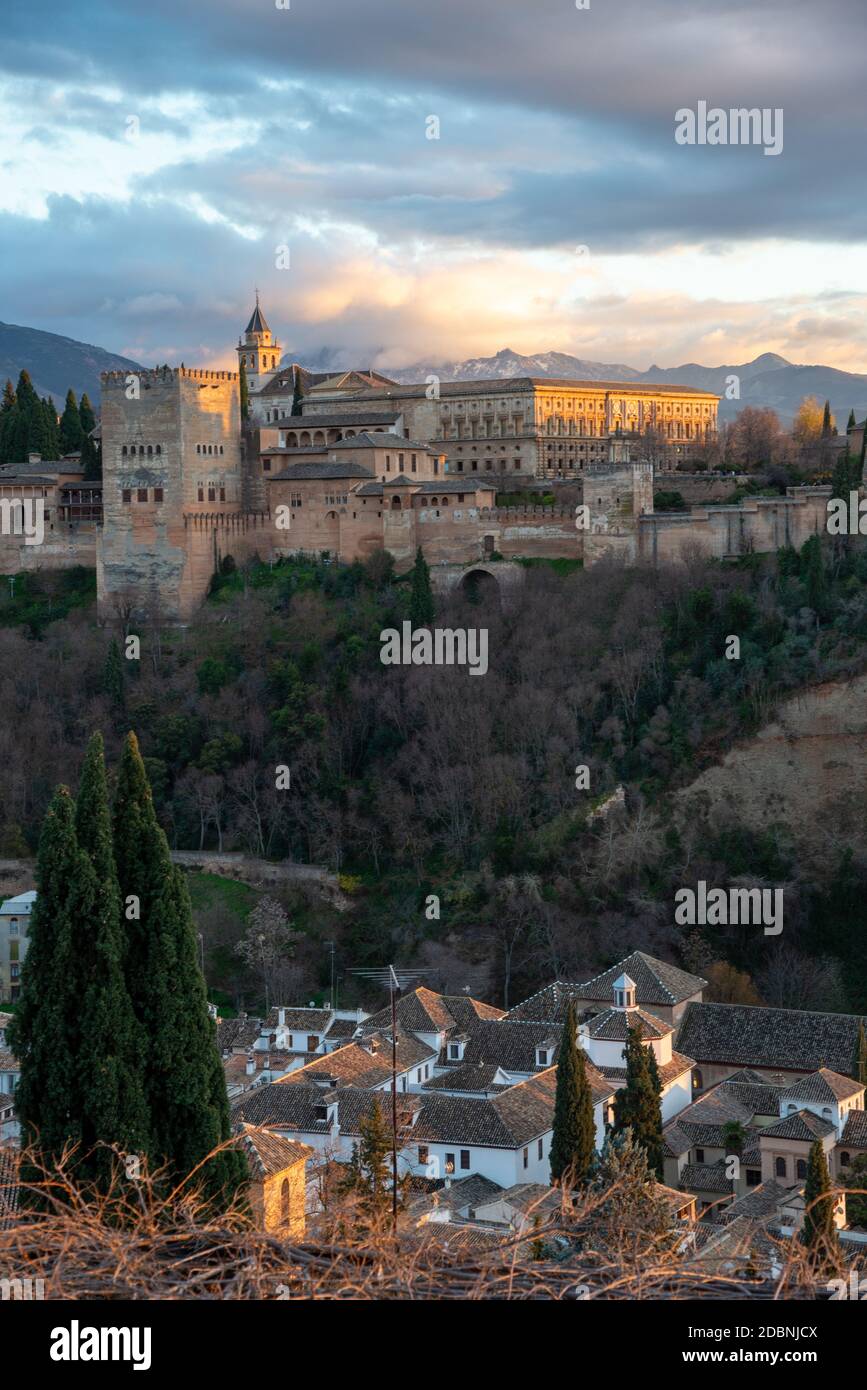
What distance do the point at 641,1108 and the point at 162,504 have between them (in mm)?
30312

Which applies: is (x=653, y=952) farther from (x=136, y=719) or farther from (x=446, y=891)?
(x=136, y=719)

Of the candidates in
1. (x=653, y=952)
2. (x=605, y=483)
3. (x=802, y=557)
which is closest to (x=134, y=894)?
(x=653, y=952)

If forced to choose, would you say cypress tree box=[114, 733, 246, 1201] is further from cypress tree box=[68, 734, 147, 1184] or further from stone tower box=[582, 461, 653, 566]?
stone tower box=[582, 461, 653, 566]

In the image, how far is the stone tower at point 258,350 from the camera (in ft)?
249

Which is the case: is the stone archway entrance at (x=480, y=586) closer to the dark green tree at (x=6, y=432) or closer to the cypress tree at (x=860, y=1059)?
the cypress tree at (x=860, y=1059)

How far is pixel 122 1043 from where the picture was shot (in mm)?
14617

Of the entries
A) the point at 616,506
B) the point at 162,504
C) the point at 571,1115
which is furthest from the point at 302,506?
the point at 571,1115

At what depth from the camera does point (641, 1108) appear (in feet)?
81.5

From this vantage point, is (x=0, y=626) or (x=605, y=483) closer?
(x=605, y=483)

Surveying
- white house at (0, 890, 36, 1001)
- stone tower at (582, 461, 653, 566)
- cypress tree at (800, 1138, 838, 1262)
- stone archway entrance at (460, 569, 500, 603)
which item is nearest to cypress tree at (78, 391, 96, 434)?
stone archway entrance at (460, 569, 500, 603)

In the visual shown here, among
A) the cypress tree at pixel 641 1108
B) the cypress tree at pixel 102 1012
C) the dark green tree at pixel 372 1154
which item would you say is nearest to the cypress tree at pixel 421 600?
the cypress tree at pixel 641 1108

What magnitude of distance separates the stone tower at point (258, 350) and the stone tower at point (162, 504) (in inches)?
Answer: 960

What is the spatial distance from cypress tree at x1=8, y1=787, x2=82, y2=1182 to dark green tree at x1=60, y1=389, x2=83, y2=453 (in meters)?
47.6

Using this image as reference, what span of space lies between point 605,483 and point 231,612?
37.0 feet
